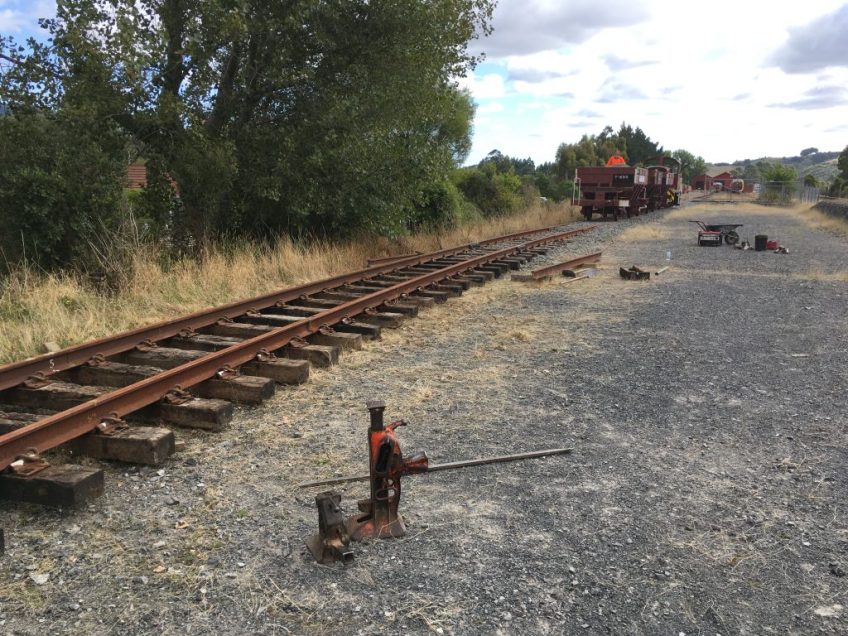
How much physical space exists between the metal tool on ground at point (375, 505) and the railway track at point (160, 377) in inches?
50.9

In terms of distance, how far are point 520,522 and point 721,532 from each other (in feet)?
3.15

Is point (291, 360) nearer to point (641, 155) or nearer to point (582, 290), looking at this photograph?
point (582, 290)

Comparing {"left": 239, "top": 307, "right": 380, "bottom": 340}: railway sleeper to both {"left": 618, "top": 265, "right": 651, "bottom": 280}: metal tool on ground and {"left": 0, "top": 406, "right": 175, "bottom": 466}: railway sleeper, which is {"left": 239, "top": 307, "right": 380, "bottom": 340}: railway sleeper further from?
{"left": 618, "top": 265, "right": 651, "bottom": 280}: metal tool on ground

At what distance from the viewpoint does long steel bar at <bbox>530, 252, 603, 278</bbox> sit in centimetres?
1108

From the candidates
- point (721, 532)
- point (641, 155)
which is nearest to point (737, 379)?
point (721, 532)

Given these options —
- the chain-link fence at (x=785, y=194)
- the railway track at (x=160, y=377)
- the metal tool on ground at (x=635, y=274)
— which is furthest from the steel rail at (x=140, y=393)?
the chain-link fence at (x=785, y=194)

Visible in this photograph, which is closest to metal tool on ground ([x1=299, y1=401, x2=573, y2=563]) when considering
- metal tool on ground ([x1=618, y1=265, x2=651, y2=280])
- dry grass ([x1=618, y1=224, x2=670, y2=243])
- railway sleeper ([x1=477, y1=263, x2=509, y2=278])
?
railway sleeper ([x1=477, y1=263, x2=509, y2=278])

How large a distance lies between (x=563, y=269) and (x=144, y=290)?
7105 mm

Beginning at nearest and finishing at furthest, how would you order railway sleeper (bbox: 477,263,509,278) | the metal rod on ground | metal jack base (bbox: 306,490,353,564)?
1. metal jack base (bbox: 306,490,353,564)
2. the metal rod on ground
3. railway sleeper (bbox: 477,263,509,278)

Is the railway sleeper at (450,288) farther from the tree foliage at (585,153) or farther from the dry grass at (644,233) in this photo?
the tree foliage at (585,153)

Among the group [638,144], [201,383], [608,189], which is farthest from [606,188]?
[638,144]

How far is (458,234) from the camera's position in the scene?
18.0 m

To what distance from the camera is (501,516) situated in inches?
131

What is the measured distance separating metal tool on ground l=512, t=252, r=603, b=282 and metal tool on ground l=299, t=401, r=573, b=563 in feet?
26.4
